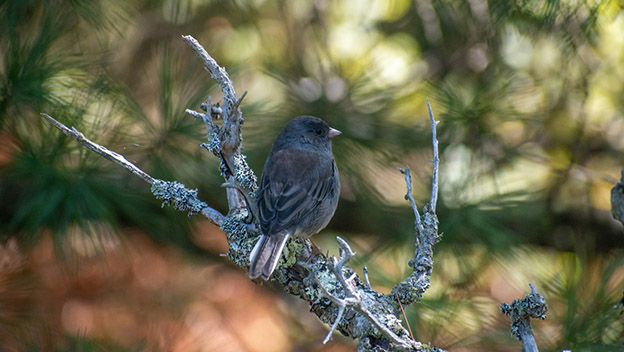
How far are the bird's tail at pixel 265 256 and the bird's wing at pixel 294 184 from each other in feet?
0.66

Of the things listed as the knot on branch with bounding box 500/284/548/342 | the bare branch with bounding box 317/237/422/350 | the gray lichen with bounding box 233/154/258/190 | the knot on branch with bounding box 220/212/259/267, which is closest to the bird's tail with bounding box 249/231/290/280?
the knot on branch with bounding box 220/212/259/267

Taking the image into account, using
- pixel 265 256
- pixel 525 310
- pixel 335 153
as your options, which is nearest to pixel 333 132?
pixel 335 153

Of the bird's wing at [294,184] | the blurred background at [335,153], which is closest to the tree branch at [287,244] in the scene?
the bird's wing at [294,184]

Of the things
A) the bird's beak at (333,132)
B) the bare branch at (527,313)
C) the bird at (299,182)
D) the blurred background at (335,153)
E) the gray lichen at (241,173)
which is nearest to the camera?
the bare branch at (527,313)

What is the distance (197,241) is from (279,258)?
0.75 metres

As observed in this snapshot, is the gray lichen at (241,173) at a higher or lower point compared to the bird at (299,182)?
lower

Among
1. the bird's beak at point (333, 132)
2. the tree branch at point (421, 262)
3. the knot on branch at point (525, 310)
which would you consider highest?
the bird's beak at point (333, 132)

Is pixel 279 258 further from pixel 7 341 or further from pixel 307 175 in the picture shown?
pixel 7 341

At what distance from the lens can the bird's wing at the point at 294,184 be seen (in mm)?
1997

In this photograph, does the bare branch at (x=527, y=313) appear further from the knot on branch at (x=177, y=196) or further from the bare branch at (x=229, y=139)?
the knot on branch at (x=177, y=196)

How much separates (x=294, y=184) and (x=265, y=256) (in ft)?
1.97

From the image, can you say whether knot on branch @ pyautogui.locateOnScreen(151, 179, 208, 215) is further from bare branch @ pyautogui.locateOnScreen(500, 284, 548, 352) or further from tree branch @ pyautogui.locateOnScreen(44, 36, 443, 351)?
bare branch @ pyautogui.locateOnScreen(500, 284, 548, 352)

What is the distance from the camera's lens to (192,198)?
1.73 m

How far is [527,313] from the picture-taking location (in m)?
1.38
